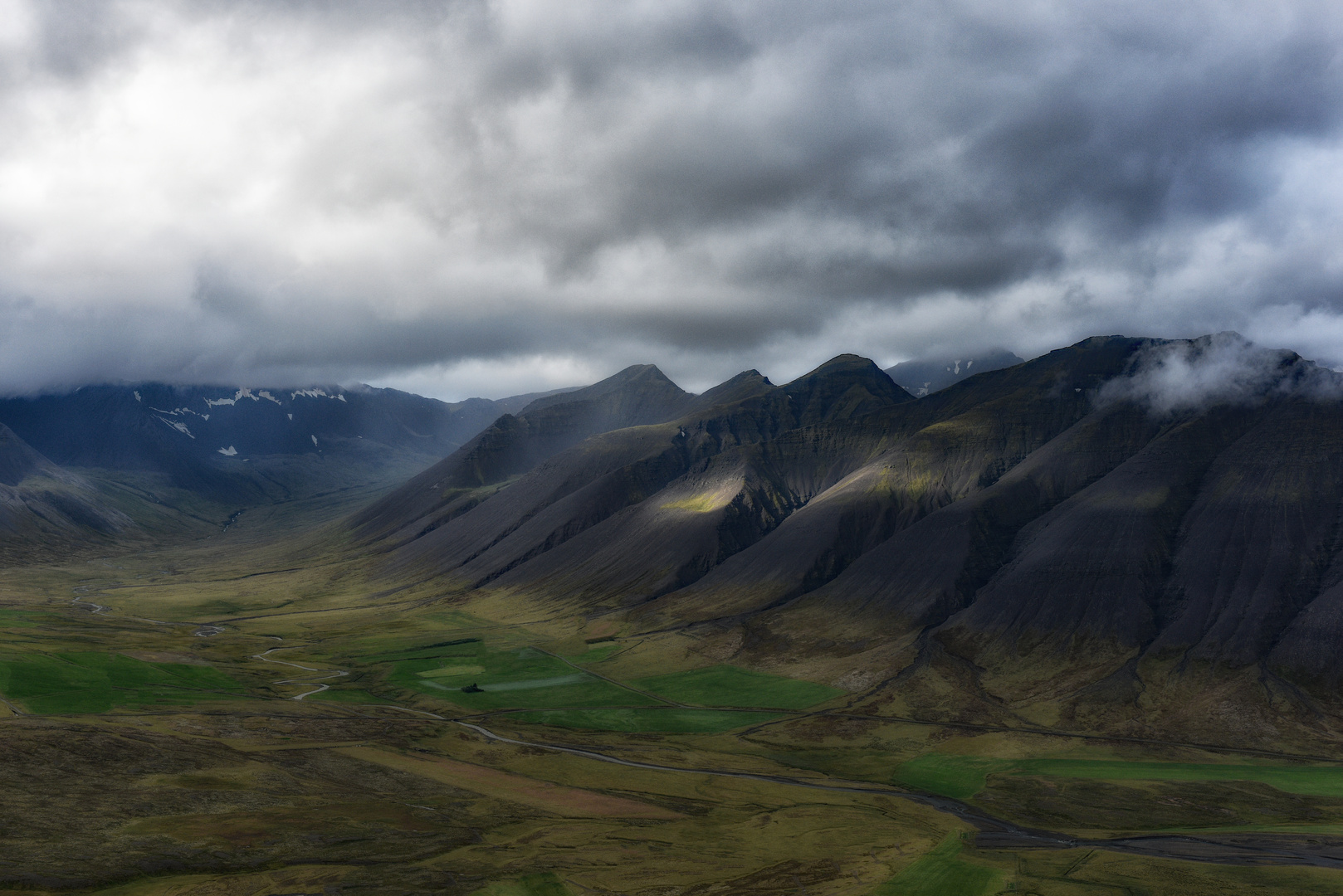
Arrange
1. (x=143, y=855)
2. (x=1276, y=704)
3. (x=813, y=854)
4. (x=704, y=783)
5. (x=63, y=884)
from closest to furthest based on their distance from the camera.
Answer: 1. (x=63, y=884)
2. (x=143, y=855)
3. (x=813, y=854)
4. (x=704, y=783)
5. (x=1276, y=704)

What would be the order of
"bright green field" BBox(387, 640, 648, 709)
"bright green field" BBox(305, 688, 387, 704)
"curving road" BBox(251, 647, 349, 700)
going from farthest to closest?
"bright green field" BBox(387, 640, 648, 709) → "curving road" BBox(251, 647, 349, 700) → "bright green field" BBox(305, 688, 387, 704)

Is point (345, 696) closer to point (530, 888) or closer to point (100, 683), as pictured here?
point (100, 683)

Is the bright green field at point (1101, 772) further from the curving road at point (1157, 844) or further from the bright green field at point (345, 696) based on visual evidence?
the bright green field at point (345, 696)

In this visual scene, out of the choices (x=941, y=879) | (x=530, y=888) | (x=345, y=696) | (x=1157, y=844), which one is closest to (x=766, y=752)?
(x=1157, y=844)

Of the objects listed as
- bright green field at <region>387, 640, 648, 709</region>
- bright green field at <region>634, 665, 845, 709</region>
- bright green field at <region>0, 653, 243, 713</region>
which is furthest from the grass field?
bright green field at <region>634, 665, 845, 709</region>

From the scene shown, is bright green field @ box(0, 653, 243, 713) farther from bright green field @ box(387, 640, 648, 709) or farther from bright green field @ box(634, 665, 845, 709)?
bright green field @ box(634, 665, 845, 709)

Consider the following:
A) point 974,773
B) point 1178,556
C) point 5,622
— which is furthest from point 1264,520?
point 5,622

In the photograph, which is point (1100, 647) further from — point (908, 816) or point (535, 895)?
point (535, 895)
